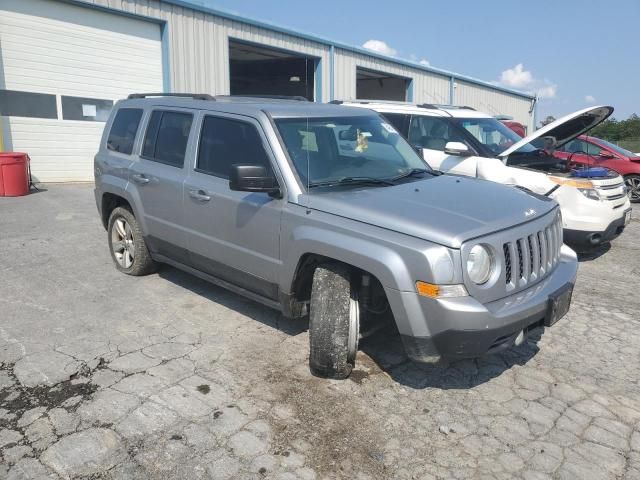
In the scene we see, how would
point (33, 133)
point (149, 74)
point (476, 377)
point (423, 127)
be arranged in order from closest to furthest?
point (476, 377) < point (423, 127) < point (33, 133) < point (149, 74)

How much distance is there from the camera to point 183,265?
5.08m

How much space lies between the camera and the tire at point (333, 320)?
3580 mm

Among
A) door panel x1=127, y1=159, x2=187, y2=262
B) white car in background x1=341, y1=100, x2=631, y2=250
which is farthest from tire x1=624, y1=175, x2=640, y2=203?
door panel x1=127, y1=159, x2=187, y2=262

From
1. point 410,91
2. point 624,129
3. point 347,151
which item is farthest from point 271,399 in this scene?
point 624,129

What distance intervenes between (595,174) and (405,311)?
4.90m

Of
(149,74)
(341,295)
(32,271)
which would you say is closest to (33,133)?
(149,74)

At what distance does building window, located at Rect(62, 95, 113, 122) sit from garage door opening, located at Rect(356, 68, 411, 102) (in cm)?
1252

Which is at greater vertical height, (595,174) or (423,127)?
(423,127)

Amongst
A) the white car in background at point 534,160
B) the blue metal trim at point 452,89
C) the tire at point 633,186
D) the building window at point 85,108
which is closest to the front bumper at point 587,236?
the white car in background at point 534,160

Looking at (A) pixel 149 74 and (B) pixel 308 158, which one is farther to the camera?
(A) pixel 149 74

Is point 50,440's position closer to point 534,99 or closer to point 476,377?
point 476,377

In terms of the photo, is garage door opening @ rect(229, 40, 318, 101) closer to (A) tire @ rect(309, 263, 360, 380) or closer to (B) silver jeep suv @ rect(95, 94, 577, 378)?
(B) silver jeep suv @ rect(95, 94, 577, 378)

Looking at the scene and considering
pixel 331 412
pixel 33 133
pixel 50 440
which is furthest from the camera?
pixel 33 133

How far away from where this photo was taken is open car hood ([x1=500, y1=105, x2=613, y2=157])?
662 centimetres
